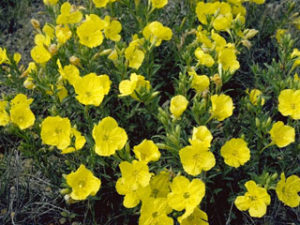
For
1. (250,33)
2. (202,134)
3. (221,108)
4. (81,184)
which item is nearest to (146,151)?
(202,134)

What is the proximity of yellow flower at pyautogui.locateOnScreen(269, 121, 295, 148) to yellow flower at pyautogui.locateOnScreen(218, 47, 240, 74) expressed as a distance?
23.5 inches

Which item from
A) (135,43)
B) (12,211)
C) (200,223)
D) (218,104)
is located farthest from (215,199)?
(12,211)

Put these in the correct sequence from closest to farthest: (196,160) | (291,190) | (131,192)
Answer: (196,160)
(131,192)
(291,190)

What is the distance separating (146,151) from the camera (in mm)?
2342

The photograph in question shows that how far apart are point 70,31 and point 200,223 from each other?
1824mm

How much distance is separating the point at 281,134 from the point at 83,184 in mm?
1423

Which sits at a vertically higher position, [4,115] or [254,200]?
[4,115]

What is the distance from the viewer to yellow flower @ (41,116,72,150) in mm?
2465

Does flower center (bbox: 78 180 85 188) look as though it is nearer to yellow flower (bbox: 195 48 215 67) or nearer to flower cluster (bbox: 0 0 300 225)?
flower cluster (bbox: 0 0 300 225)

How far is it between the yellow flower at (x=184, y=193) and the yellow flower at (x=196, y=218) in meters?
0.11

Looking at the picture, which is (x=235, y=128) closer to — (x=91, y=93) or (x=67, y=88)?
(x=91, y=93)

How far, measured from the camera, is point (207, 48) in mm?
2857

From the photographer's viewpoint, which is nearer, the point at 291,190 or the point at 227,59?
the point at 291,190

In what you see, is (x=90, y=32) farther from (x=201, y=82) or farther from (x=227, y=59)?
(x=227, y=59)
